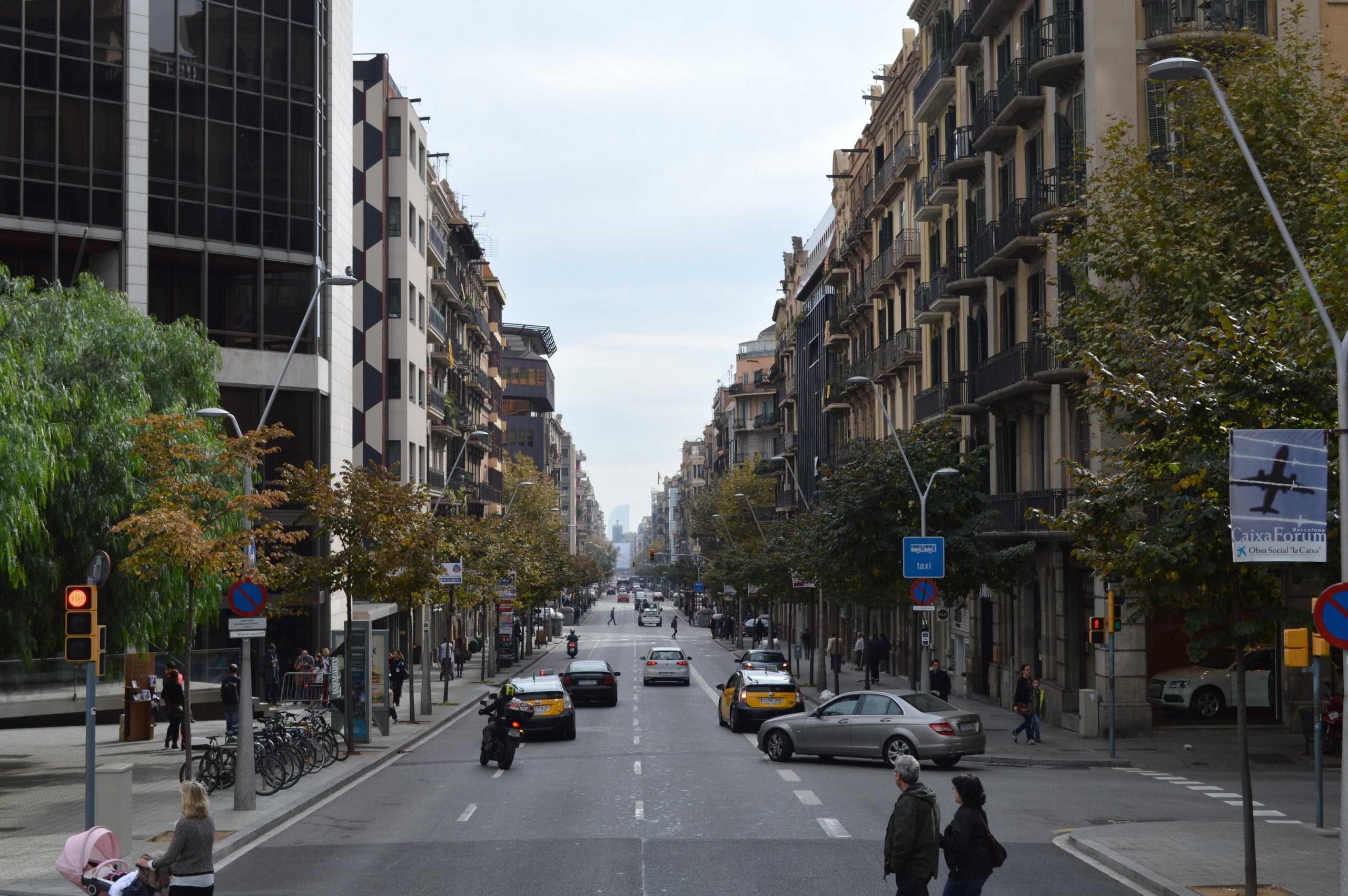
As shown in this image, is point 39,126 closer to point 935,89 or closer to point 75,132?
point 75,132

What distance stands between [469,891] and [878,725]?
1309 centimetres

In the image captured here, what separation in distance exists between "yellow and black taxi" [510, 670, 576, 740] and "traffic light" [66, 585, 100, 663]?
57.2 feet

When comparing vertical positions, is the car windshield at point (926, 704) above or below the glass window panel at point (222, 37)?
below

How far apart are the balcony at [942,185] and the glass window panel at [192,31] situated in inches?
925

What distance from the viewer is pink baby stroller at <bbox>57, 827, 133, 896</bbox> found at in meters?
11.7

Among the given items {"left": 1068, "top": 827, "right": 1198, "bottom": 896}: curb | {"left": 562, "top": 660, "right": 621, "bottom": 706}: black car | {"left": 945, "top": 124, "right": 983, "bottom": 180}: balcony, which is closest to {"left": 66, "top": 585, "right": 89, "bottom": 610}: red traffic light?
{"left": 1068, "top": 827, "right": 1198, "bottom": 896}: curb

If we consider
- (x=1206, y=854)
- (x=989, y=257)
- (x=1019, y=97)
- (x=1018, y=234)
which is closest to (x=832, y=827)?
(x=1206, y=854)

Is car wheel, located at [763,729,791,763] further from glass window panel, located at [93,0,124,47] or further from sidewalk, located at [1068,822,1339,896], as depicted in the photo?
glass window panel, located at [93,0,124,47]

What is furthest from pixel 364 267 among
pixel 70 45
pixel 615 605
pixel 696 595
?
pixel 615 605

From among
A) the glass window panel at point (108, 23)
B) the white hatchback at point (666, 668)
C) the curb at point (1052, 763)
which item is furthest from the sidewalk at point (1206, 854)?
the white hatchback at point (666, 668)

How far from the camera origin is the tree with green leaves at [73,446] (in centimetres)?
2111

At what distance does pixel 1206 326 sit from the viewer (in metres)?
21.8

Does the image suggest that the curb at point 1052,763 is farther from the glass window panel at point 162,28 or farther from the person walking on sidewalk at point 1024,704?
the glass window panel at point 162,28

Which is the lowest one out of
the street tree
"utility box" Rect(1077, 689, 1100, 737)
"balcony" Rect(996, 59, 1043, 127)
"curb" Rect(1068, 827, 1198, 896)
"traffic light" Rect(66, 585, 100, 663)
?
"utility box" Rect(1077, 689, 1100, 737)
